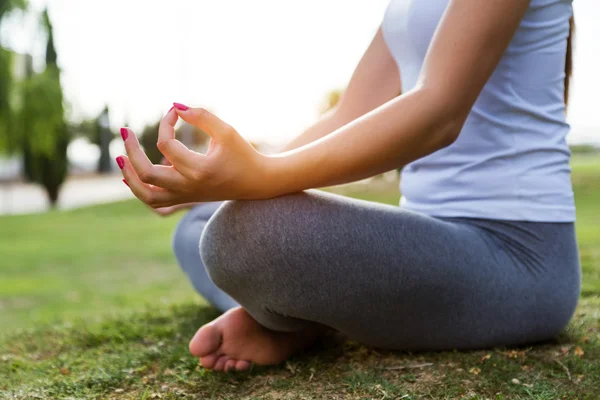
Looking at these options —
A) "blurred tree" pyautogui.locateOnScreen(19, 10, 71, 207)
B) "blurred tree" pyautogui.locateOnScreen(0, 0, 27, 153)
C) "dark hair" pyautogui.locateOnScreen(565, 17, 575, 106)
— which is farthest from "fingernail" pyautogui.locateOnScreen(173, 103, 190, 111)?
"blurred tree" pyautogui.locateOnScreen(19, 10, 71, 207)

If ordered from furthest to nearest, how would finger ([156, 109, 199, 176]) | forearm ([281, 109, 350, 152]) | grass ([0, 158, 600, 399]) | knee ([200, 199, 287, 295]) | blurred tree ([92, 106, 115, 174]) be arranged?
blurred tree ([92, 106, 115, 174])
forearm ([281, 109, 350, 152])
grass ([0, 158, 600, 399])
knee ([200, 199, 287, 295])
finger ([156, 109, 199, 176])

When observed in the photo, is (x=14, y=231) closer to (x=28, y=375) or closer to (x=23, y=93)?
(x=23, y=93)

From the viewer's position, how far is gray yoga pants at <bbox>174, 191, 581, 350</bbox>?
1.11m

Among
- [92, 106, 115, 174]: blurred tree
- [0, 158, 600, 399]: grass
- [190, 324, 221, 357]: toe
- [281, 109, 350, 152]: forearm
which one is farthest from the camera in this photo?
[92, 106, 115, 174]: blurred tree

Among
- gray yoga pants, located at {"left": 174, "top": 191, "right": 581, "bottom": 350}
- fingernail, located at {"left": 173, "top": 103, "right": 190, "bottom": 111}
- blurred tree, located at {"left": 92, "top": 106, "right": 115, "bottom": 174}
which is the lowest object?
blurred tree, located at {"left": 92, "top": 106, "right": 115, "bottom": 174}


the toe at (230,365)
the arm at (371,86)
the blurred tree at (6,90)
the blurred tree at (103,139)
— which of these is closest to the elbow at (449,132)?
the arm at (371,86)

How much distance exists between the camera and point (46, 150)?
15383mm

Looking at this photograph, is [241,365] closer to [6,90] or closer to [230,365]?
[230,365]

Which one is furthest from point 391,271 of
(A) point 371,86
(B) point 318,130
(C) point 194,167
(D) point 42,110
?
(D) point 42,110

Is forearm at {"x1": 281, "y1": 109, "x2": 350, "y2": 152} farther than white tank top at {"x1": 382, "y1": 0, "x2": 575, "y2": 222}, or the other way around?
forearm at {"x1": 281, "y1": 109, "x2": 350, "y2": 152}

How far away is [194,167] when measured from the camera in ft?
3.24

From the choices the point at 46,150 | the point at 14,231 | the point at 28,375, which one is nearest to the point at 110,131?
the point at 46,150

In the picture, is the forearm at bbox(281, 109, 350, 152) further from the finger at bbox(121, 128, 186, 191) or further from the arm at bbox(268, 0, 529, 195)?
the finger at bbox(121, 128, 186, 191)

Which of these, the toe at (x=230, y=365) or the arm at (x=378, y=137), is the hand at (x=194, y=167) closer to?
the arm at (x=378, y=137)
